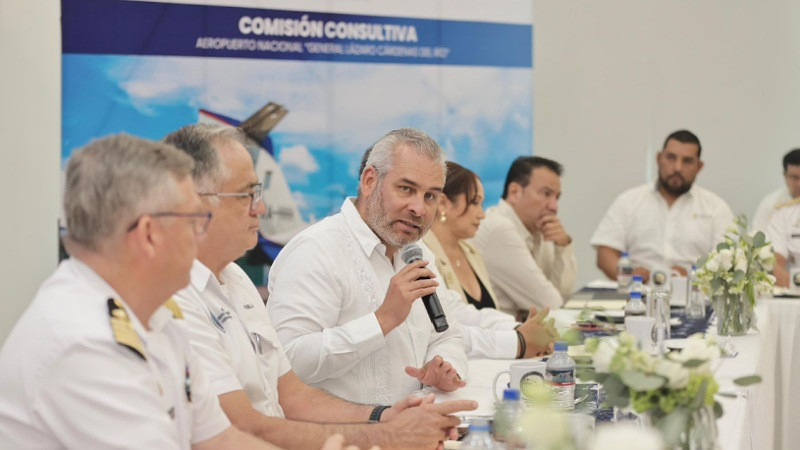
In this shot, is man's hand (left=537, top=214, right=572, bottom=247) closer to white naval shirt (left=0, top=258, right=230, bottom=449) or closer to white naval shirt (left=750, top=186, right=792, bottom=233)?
white naval shirt (left=750, top=186, right=792, bottom=233)

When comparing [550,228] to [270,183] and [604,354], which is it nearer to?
[270,183]

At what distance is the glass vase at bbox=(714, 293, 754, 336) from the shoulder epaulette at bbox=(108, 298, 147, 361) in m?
3.04

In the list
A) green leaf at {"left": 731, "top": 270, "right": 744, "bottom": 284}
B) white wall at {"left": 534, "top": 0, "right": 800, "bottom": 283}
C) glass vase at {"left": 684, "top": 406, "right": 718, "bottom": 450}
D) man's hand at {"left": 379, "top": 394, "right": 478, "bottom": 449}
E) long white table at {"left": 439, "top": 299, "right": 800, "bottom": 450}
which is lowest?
long white table at {"left": 439, "top": 299, "right": 800, "bottom": 450}

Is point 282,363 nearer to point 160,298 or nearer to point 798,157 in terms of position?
point 160,298

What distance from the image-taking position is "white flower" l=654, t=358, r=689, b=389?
148 centimetres

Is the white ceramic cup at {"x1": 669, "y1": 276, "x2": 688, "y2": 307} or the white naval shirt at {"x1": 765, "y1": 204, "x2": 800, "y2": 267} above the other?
the white naval shirt at {"x1": 765, "y1": 204, "x2": 800, "y2": 267}

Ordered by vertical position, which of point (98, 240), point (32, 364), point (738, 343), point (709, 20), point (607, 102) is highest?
point (709, 20)

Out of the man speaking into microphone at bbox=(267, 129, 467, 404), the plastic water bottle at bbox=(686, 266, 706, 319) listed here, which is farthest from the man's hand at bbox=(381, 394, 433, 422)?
the plastic water bottle at bbox=(686, 266, 706, 319)

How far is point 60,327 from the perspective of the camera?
1.48m

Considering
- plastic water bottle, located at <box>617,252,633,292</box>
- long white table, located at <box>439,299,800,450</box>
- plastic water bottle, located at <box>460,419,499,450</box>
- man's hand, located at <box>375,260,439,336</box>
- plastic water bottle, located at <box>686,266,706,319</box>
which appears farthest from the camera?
plastic water bottle, located at <box>617,252,633,292</box>

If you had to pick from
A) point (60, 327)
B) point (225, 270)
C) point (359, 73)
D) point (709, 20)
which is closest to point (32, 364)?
point (60, 327)

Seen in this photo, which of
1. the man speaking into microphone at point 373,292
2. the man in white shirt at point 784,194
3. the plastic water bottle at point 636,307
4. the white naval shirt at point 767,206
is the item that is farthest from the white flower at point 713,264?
the white naval shirt at point 767,206

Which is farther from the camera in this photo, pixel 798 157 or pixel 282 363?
pixel 798 157

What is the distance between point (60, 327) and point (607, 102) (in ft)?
23.9
